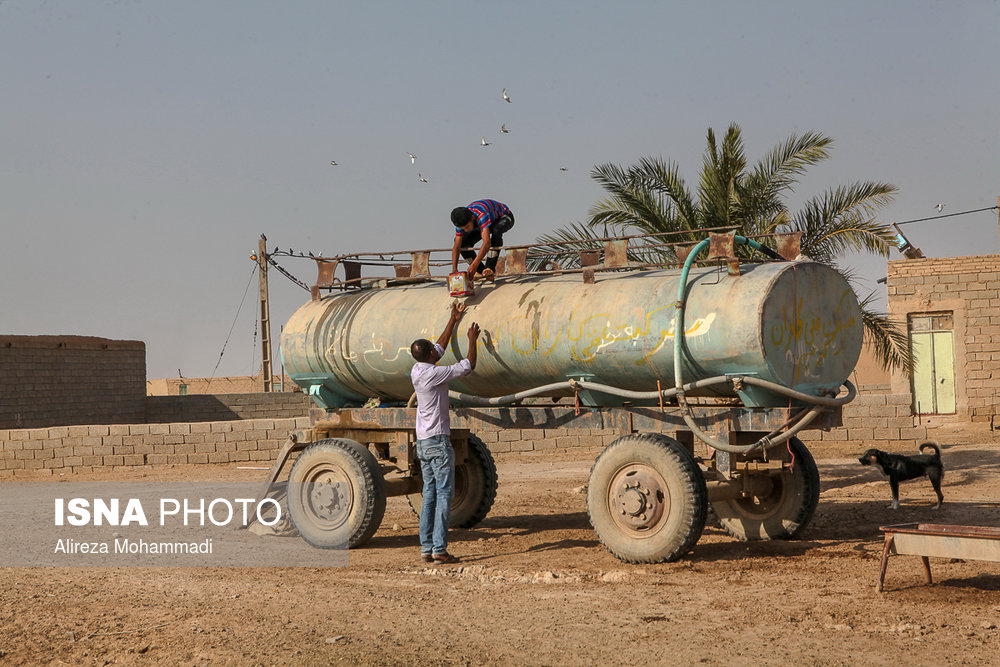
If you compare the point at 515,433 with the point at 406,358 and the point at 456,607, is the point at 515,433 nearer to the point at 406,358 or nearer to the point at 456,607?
the point at 406,358

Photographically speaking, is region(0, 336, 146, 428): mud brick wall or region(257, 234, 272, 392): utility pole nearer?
region(0, 336, 146, 428): mud brick wall

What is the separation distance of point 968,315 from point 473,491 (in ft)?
46.8

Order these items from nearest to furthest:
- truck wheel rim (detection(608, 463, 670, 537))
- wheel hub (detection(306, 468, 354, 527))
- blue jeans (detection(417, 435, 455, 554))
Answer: truck wheel rim (detection(608, 463, 670, 537))
blue jeans (detection(417, 435, 455, 554))
wheel hub (detection(306, 468, 354, 527))

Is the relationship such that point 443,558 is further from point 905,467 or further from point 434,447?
point 905,467

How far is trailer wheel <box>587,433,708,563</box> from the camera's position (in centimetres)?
792

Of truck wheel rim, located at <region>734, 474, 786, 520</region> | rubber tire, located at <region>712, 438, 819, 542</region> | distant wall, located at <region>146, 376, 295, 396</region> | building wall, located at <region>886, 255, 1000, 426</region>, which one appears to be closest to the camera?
rubber tire, located at <region>712, 438, 819, 542</region>

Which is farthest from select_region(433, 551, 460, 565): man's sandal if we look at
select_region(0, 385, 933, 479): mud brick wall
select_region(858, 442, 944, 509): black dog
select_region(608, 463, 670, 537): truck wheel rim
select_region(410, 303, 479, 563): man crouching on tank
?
Result: select_region(0, 385, 933, 479): mud brick wall

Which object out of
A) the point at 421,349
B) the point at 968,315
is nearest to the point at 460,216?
the point at 421,349

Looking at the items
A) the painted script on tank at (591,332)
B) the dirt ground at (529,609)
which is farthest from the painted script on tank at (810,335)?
the dirt ground at (529,609)

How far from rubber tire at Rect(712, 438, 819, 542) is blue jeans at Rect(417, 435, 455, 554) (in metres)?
2.62

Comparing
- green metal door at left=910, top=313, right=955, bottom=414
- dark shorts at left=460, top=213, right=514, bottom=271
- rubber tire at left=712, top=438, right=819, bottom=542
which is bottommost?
rubber tire at left=712, top=438, right=819, bottom=542

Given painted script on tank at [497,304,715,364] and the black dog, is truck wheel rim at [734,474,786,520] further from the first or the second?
painted script on tank at [497,304,715,364]

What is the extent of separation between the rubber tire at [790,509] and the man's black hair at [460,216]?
11.8ft

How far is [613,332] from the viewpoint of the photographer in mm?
8578
